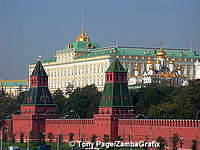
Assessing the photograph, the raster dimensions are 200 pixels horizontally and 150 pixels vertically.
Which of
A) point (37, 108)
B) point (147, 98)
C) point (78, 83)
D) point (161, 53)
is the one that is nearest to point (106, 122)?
point (147, 98)

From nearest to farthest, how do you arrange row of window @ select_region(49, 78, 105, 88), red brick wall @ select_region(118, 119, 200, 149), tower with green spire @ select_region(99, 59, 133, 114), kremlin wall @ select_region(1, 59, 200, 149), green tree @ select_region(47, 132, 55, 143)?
red brick wall @ select_region(118, 119, 200, 149) → kremlin wall @ select_region(1, 59, 200, 149) → tower with green spire @ select_region(99, 59, 133, 114) → green tree @ select_region(47, 132, 55, 143) → row of window @ select_region(49, 78, 105, 88)

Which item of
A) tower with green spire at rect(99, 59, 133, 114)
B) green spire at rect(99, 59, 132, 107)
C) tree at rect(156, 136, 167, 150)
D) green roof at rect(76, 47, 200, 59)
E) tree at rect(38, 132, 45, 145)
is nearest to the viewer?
tree at rect(156, 136, 167, 150)

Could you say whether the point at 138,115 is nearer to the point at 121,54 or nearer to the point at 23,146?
the point at 23,146

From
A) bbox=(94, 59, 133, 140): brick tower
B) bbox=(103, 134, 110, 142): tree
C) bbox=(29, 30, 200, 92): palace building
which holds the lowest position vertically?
bbox=(103, 134, 110, 142): tree

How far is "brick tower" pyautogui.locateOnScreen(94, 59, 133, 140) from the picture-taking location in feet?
299

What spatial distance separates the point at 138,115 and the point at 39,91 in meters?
16.2

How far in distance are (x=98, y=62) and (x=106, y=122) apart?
72.7m

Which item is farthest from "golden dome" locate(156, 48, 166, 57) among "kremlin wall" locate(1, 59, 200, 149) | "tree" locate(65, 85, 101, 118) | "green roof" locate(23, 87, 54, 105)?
"green roof" locate(23, 87, 54, 105)

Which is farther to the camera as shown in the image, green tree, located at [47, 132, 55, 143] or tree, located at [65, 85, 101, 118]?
tree, located at [65, 85, 101, 118]

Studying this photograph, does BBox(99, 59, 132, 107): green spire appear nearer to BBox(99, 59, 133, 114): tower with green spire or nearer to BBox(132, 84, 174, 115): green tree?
BBox(99, 59, 133, 114): tower with green spire

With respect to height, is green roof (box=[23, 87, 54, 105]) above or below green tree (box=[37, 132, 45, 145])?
above

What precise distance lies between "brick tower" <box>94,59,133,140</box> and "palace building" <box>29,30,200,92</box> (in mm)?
60364

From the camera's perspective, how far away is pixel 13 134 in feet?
345

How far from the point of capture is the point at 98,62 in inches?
6457
